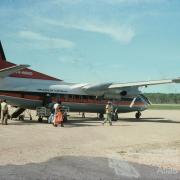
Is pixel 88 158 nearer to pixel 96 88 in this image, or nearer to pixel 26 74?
pixel 26 74

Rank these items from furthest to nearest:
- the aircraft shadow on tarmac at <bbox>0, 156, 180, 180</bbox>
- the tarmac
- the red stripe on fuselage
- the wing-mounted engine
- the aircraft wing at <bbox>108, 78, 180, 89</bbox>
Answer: the wing-mounted engine
the aircraft wing at <bbox>108, 78, 180, 89</bbox>
the red stripe on fuselage
the tarmac
the aircraft shadow on tarmac at <bbox>0, 156, 180, 180</bbox>

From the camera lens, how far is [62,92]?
35594 mm

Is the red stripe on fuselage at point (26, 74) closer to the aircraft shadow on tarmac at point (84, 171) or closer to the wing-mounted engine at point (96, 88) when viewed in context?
the wing-mounted engine at point (96, 88)

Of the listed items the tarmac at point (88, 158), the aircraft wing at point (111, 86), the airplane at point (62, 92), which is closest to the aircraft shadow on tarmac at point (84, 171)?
the tarmac at point (88, 158)

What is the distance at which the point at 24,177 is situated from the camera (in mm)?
9836

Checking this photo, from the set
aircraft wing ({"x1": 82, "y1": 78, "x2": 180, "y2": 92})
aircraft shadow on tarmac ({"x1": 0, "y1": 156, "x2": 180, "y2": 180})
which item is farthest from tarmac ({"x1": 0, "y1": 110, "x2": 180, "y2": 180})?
aircraft wing ({"x1": 82, "y1": 78, "x2": 180, "y2": 92})

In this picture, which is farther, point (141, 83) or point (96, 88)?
point (96, 88)

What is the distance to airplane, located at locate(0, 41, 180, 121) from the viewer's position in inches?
1268

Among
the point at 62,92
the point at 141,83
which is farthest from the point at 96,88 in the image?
the point at 141,83

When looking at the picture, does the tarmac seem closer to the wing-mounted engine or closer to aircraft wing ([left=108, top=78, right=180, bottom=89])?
aircraft wing ([left=108, top=78, right=180, bottom=89])

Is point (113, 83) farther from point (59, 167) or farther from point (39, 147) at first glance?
point (59, 167)

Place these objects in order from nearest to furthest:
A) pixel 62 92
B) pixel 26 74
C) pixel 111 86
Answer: pixel 26 74, pixel 62 92, pixel 111 86

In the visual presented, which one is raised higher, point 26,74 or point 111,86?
point 26,74

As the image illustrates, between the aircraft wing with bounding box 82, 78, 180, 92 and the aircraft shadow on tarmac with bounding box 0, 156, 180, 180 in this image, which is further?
the aircraft wing with bounding box 82, 78, 180, 92
